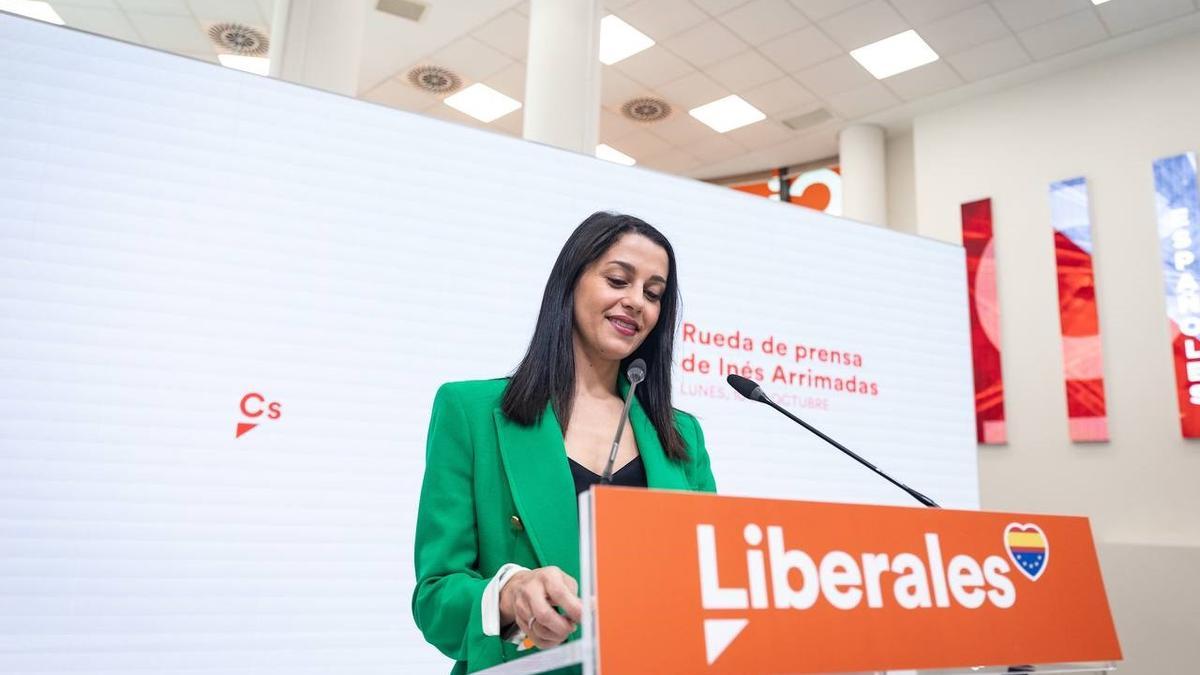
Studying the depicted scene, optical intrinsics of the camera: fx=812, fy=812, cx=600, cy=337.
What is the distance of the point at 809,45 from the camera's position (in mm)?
5199

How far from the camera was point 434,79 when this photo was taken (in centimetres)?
582

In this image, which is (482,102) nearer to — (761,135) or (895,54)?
(761,135)

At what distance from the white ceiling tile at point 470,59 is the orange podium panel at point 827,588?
16.7ft

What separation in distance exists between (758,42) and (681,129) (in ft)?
4.05

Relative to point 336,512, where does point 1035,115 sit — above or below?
above

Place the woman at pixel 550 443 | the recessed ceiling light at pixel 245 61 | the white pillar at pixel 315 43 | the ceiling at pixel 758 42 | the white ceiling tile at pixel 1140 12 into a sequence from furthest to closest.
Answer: the recessed ceiling light at pixel 245 61, the ceiling at pixel 758 42, the white ceiling tile at pixel 1140 12, the white pillar at pixel 315 43, the woman at pixel 550 443

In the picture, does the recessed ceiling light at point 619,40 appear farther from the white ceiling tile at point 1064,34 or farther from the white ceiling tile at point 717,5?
the white ceiling tile at point 1064,34

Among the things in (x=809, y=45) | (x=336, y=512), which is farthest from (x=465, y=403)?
(x=809, y=45)

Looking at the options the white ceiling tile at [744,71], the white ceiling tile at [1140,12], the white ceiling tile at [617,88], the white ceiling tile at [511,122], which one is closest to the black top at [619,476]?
the white ceiling tile at [744,71]

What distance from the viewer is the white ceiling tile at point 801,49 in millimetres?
5105

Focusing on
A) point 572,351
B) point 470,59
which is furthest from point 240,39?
point 572,351

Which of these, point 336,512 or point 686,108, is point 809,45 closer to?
point 686,108

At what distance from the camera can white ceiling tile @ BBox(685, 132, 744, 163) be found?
6.46 m

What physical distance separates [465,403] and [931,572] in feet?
2.11
